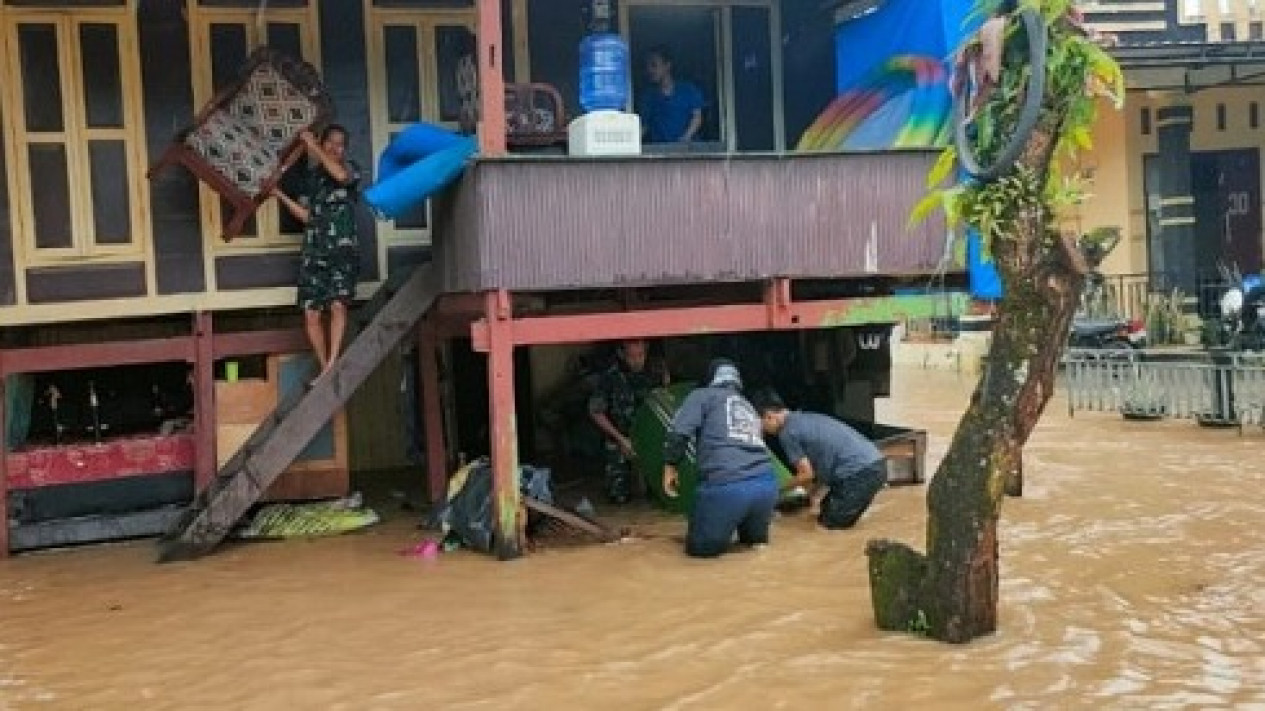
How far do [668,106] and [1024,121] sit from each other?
19.7ft

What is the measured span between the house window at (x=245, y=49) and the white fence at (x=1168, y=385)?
29.6ft

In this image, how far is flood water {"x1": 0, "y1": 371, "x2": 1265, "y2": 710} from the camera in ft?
19.1

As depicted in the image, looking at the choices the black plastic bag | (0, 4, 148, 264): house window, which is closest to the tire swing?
the black plastic bag

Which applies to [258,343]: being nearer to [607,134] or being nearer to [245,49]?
[245,49]

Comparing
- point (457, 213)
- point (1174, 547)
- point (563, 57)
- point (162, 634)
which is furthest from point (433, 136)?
point (1174, 547)

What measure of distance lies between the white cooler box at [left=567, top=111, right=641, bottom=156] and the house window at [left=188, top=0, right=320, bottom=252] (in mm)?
2672

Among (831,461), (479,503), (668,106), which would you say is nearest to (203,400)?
(479,503)

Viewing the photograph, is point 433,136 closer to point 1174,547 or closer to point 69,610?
point 69,610

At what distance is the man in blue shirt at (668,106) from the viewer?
456 inches

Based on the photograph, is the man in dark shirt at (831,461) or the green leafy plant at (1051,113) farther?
the man in dark shirt at (831,461)

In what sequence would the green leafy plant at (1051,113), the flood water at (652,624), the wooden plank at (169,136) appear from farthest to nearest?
the wooden plank at (169,136) → the green leafy plant at (1051,113) → the flood water at (652,624)

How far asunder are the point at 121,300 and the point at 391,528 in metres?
2.70

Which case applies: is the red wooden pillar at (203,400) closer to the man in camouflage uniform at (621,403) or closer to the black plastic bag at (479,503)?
the black plastic bag at (479,503)

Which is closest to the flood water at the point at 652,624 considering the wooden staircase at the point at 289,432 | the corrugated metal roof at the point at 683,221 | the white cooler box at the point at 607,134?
the wooden staircase at the point at 289,432
